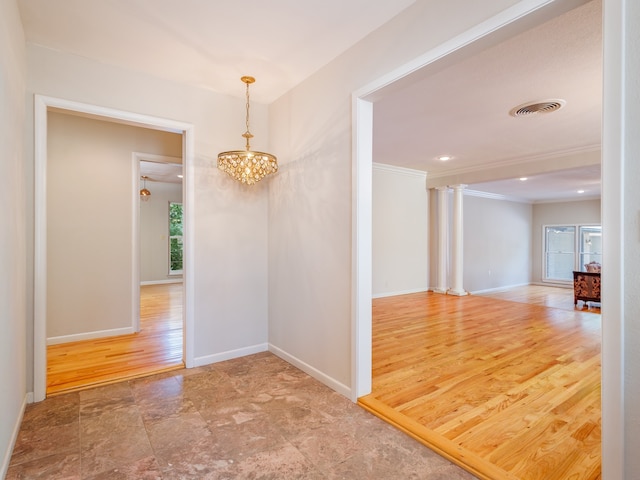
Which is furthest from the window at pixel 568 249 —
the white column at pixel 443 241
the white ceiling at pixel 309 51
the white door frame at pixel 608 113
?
the white door frame at pixel 608 113

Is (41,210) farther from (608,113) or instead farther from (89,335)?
(608,113)

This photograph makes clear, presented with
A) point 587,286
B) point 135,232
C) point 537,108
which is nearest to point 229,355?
point 135,232

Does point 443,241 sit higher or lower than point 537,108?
lower

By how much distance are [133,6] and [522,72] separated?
3.10 metres

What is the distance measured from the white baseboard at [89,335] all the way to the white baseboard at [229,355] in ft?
5.43

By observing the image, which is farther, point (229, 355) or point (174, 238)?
point (174, 238)

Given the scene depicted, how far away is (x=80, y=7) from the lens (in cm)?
221

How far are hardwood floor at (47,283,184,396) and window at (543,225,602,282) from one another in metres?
11.4

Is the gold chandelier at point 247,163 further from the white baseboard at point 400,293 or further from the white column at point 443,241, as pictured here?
the white column at point 443,241

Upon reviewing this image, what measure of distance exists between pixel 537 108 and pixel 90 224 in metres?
5.33

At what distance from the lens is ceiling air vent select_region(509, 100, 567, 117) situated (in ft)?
12.0

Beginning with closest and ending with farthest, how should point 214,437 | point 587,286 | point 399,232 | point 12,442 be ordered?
point 12,442 < point 214,437 < point 587,286 < point 399,232

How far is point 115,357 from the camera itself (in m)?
3.50

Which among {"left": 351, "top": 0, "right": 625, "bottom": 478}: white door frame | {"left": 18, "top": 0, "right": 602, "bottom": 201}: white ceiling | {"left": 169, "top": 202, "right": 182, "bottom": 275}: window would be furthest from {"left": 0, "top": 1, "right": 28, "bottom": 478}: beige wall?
{"left": 169, "top": 202, "right": 182, "bottom": 275}: window
